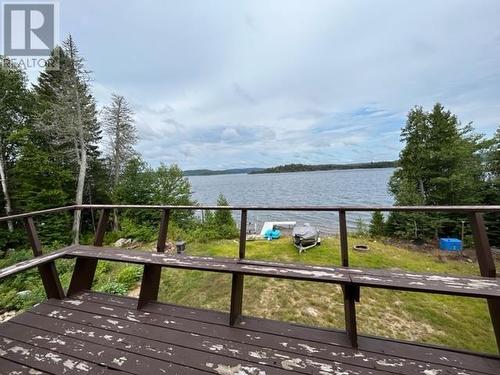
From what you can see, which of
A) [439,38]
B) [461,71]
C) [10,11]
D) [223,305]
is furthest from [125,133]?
[461,71]

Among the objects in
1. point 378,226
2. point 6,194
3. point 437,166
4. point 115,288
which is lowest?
point 378,226

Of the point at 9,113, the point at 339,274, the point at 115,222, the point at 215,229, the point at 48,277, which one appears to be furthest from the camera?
the point at 115,222

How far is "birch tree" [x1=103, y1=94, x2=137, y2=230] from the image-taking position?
44.7 ft

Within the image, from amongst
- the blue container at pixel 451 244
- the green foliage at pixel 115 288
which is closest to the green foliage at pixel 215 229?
the green foliage at pixel 115 288

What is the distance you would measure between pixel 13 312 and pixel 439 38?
11.5 m

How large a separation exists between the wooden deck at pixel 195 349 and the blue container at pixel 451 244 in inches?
425

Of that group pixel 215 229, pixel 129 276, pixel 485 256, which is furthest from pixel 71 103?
pixel 485 256

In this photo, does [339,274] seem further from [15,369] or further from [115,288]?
[115,288]

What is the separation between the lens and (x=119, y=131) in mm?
14023

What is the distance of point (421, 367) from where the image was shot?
144cm

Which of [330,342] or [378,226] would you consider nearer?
[330,342]

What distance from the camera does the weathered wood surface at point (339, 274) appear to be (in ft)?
4.76

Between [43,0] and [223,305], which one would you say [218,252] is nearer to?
[223,305]

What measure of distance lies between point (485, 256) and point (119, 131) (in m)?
16.0
